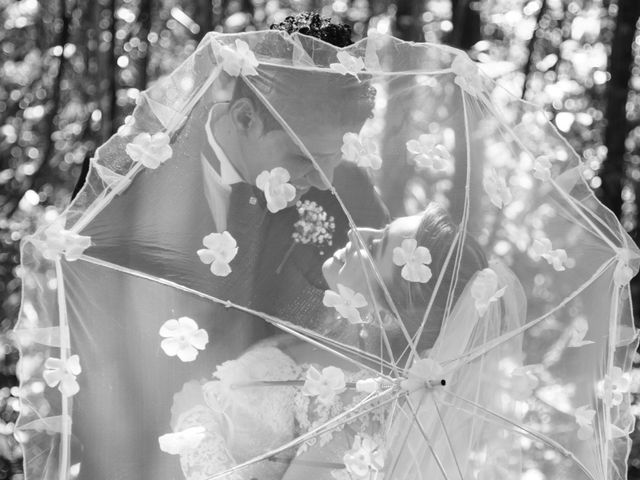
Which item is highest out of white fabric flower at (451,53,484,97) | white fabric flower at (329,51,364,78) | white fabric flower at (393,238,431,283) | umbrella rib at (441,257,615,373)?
white fabric flower at (329,51,364,78)

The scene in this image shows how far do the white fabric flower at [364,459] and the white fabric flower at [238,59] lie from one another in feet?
2.40

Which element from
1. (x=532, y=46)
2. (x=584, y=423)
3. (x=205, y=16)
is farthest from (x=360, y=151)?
(x=532, y=46)

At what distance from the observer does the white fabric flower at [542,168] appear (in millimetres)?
2428

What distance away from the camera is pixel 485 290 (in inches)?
89.1

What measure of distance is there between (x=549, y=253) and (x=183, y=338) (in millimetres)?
832

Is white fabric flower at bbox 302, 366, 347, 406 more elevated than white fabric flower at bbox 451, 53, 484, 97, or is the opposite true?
white fabric flower at bbox 451, 53, 484, 97

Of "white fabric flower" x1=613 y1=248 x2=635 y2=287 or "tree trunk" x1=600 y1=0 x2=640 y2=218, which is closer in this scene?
"white fabric flower" x1=613 y1=248 x2=635 y2=287

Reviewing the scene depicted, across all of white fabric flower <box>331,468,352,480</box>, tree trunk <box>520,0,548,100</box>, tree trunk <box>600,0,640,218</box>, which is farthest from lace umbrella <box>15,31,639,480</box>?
tree trunk <box>520,0,548,100</box>

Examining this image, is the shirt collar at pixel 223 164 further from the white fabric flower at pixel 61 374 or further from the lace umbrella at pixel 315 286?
the white fabric flower at pixel 61 374

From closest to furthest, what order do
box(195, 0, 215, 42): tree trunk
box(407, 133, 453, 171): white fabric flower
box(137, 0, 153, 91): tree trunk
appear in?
box(407, 133, 453, 171): white fabric flower → box(195, 0, 215, 42): tree trunk → box(137, 0, 153, 91): tree trunk

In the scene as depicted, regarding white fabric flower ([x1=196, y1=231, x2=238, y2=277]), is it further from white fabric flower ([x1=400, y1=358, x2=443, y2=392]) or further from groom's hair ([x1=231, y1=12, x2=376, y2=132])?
white fabric flower ([x1=400, y1=358, x2=443, y2=392])

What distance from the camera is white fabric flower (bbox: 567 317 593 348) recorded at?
2.45 m

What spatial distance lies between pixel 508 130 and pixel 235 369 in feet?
2.61

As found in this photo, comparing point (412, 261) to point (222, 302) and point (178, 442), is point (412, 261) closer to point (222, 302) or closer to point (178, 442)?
point (222, 302)
